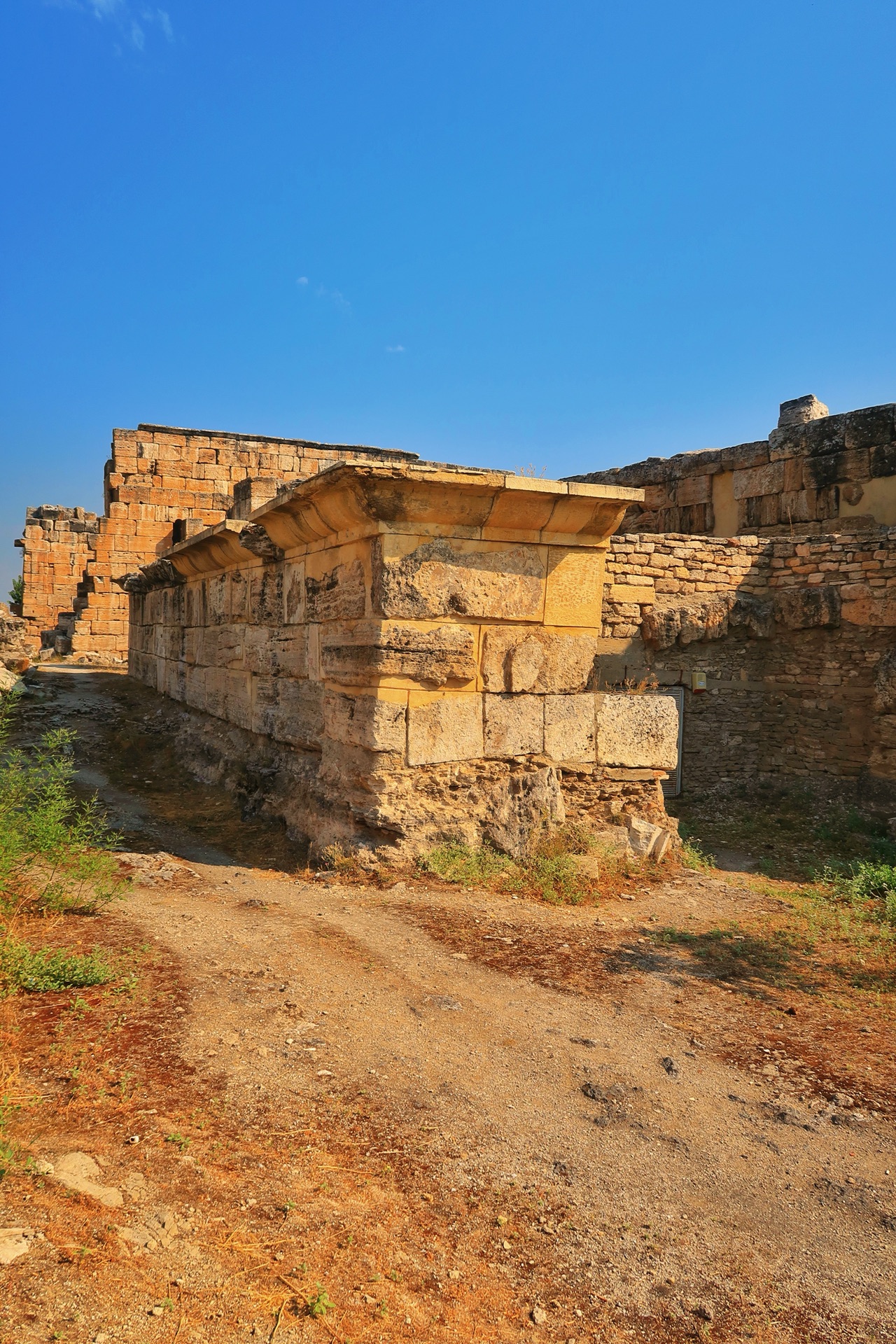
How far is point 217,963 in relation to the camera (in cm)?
387

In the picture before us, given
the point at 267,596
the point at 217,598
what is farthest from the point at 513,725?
the point at 217,598

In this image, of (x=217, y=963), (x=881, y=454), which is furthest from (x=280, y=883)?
(x=881, y=454)

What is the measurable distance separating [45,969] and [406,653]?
108 inches

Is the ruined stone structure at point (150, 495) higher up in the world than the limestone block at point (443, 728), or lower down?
higher up

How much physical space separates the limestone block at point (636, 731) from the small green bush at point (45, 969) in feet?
12.2

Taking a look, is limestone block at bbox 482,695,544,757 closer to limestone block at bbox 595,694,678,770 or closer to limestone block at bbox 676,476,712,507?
limestone block at bbox 595,694,678,770

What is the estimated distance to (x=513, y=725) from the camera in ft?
19.0

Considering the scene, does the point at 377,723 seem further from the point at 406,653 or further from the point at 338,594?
the point at 338,594

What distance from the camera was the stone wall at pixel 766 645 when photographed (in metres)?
9.16

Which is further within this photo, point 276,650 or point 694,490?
point 694,490

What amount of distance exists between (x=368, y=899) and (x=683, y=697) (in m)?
5.86

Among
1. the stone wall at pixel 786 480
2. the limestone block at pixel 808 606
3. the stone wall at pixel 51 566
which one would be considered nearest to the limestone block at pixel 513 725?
the limestone block at pixel 808 606

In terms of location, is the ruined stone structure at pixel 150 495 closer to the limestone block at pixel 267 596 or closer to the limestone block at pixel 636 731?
the limestone block at pixel 267 596

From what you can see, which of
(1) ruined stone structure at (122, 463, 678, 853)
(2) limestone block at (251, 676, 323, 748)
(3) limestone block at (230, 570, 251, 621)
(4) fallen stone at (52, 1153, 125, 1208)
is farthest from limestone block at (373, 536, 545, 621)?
(4) fallen stone at (52, 1153, 125, 1208)
